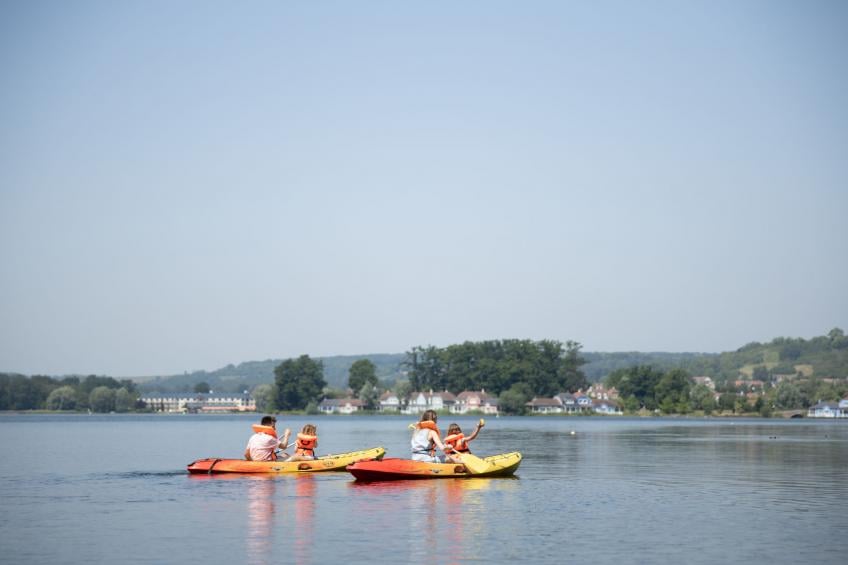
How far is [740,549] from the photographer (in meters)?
21.4

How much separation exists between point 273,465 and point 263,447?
0.90 metres

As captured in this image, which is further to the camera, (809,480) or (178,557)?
(809,480)

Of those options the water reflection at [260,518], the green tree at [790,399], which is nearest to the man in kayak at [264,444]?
the water reflection at [260,518]

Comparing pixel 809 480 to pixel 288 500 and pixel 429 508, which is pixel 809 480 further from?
pixel 288 500

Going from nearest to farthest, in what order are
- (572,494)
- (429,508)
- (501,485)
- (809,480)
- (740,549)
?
(740,549) → (429,508) → (572,494) → (501,485) → (809,480)

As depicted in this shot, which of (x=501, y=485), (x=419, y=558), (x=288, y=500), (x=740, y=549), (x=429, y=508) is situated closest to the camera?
(x=419, y=558)

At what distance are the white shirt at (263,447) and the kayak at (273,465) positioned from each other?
47 cm

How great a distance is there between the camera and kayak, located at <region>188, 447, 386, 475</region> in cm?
3581

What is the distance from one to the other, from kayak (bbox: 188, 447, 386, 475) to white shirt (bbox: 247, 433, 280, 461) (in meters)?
0.47

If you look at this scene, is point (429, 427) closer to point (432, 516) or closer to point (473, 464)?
point (473, 464)

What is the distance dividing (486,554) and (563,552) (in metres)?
1.50

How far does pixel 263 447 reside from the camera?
36406mm

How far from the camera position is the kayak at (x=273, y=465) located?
117ft

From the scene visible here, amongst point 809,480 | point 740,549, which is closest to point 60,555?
point 740,549
